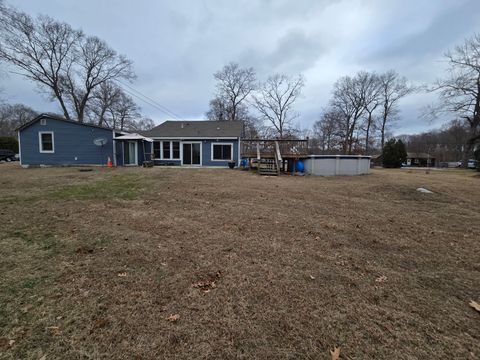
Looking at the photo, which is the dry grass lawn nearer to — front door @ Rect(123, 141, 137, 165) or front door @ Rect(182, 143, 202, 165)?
front door @ Rect(123, 141, 137, 165)

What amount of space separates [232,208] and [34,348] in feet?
14.4

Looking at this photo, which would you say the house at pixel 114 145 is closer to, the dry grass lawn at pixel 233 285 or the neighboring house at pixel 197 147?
the neighboring house at pixel 197 147

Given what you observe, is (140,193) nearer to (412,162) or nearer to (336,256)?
(336,256)

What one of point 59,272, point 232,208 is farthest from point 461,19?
point 59,272

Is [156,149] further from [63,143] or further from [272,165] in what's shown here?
[272,165]

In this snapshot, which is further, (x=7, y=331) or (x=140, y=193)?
(x=140, y=193)

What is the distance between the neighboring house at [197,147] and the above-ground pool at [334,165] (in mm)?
6121

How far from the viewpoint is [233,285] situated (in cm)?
255

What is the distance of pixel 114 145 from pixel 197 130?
257 inches

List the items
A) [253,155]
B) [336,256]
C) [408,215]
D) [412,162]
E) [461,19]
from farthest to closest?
1. [412,162]
2. [253,155]
3. [461,19]
4. [408,215]
5. [336,256]

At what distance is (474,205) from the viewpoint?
6.89m

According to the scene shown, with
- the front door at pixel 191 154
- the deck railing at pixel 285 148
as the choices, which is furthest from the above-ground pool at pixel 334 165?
the front door at pixel 191 154

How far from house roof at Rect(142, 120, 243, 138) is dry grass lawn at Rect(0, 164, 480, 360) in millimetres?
13904

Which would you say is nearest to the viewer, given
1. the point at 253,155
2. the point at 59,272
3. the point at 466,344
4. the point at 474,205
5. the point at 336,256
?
the point at 466,344
